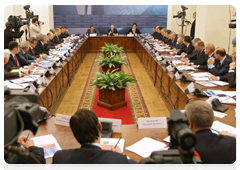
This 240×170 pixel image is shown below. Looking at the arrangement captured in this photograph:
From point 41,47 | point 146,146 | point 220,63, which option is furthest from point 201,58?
point 41,47

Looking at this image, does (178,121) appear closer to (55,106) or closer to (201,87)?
(201,87)

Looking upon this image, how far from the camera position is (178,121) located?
1027mm

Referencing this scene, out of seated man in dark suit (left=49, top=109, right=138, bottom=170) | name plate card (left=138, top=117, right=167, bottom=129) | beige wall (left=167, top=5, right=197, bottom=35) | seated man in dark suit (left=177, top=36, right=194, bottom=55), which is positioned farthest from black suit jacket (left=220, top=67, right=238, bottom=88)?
beige wall (left=167, top=5, right=197, bottom=35)

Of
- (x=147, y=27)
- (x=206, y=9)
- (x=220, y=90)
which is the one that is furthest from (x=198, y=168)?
(x=147, y=27)

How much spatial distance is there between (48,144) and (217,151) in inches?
50.8

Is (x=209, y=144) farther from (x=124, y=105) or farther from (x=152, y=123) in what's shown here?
(x=124, y=105)

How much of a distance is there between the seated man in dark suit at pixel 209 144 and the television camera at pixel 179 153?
437mm

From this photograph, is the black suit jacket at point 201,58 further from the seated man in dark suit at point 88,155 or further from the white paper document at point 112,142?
→ the seated man in dark suit at point 88,155

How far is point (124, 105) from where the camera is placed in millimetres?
4730

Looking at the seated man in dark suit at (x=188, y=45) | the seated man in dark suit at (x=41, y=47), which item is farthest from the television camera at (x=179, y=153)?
the seated man in dark suit at (x=41, y=47)

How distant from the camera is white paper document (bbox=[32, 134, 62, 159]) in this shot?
1.97 meters

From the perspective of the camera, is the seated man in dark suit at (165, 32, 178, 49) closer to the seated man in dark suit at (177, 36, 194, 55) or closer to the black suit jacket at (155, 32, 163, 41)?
the seated man in dark suit at (177, 36, 194, 55)

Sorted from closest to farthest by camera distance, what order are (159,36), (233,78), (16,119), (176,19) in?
(16,119) < (233,78) < (159,36) < (176,19)

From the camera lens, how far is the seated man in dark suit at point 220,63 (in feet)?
13.6
